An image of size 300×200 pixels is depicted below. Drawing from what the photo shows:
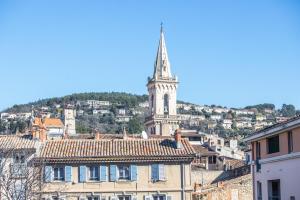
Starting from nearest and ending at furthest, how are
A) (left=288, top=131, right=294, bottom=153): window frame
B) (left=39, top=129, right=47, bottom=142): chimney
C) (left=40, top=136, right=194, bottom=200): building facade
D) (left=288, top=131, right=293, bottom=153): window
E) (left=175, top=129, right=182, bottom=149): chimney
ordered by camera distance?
1. (left=288, top=131, right=294, bottom=153): window frame
2. (left=288, top=131, right=293, bottom=153): window
3. (left=40, top=136, right=194, bottom=200): building facade
4. (left=175, top=129, right=182, bottom=149): chimney
5. (left=39, top=129, right=47, bottom=142): chimney

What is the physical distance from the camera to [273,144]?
108ft

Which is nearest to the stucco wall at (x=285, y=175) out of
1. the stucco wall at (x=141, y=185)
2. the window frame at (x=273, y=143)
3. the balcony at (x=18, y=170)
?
the window frame at (x=273, y=143)

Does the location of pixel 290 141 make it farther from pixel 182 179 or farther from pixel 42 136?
pixel 42 136

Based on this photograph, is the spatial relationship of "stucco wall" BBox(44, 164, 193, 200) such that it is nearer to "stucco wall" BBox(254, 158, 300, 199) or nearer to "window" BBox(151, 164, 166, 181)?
"window" BBox(151, 164, 166, 181)

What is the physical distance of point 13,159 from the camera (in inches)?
1731

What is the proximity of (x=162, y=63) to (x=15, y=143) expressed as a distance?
2746 inches

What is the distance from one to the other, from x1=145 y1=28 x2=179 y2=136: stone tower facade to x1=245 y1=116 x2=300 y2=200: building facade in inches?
2933

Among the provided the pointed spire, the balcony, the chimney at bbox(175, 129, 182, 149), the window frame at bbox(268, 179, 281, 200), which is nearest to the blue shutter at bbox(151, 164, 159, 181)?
the chimney at bbox(175, 129, 182, 149)

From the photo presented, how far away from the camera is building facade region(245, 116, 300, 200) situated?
2920cm

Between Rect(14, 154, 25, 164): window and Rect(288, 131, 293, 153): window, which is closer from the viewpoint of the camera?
Rect(288, 131, 293, 153): window

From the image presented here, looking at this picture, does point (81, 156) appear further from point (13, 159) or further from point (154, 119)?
point (154, 119)

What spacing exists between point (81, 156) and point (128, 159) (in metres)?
3.44

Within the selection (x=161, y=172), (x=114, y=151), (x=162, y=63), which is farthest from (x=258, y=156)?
(x=162, y=63)

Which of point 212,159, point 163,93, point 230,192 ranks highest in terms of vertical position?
point 163,93
